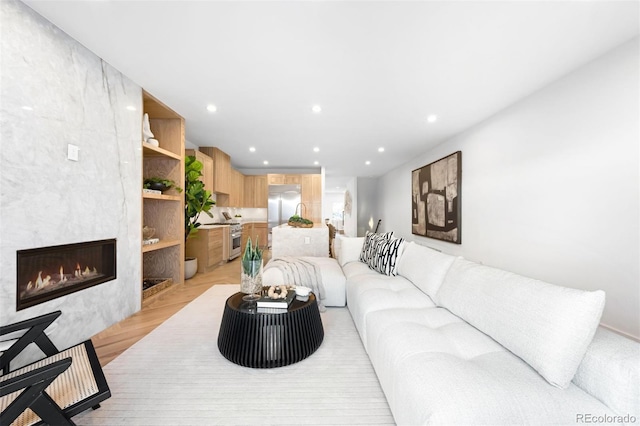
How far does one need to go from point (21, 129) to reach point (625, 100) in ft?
14.7

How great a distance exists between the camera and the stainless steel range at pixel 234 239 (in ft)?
19.1

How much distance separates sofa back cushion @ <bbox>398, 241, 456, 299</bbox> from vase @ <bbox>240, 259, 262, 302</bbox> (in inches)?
56.2

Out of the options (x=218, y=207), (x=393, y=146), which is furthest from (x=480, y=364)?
(x=218, y=207)

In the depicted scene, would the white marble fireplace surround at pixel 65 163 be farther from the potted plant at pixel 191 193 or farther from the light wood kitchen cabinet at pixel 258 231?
the light wood kitchen cabinet at pixel 258 231

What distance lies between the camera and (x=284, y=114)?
3545 mm

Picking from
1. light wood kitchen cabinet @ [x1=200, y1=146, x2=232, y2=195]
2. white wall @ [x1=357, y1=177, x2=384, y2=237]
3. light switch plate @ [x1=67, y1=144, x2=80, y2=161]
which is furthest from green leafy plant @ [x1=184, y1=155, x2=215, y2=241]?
white wall @ [x1=357, y1=177, x2=384, y2=237]

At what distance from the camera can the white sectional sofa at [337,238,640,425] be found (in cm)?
95

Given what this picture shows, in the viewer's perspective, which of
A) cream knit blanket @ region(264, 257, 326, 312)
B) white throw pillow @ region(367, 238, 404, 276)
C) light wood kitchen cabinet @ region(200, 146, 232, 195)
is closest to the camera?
white throw pillow @ region(367, 238, 404, 276)

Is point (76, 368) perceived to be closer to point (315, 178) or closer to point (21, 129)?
point (21, 129)

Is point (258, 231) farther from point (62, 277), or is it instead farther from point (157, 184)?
point (62, 277)

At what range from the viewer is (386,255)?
110 inches

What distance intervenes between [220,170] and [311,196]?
8.44 ft

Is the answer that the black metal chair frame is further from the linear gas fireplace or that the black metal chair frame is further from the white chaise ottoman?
the white chaise ottoman

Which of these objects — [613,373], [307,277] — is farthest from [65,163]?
[613,373]
